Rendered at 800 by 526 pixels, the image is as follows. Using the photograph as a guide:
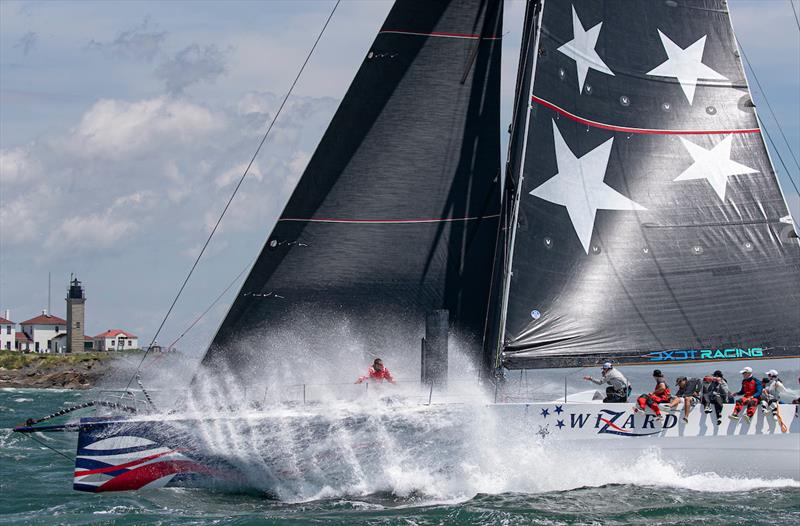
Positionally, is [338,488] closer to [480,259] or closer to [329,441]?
[329,441]

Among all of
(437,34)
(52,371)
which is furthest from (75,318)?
(437,34)

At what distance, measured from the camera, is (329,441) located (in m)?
17.0

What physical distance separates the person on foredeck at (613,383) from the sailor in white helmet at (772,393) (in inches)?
90.5

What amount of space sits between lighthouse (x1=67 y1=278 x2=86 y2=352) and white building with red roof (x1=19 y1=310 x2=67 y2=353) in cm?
1832

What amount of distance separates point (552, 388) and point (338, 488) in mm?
4306

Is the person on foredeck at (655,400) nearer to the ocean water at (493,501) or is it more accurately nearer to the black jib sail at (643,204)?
the ocean water at (493,501)

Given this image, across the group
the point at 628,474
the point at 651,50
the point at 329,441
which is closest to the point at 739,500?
the point at 628,474

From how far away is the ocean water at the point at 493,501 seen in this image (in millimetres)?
15805

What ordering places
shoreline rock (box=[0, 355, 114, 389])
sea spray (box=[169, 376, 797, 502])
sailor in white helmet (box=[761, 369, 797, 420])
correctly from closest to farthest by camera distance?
sea spray (box=[169, 376, 797, 502])
sailor in white helmet (box=[761, 369, 797, 420])
shoreline rock (box=[0, 355, 114, 389])

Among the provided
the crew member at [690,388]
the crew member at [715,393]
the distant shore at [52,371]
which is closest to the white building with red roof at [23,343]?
the distant shore at [52,371]

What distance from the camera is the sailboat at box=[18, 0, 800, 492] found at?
1830 centimetres

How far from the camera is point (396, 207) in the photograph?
19141mm

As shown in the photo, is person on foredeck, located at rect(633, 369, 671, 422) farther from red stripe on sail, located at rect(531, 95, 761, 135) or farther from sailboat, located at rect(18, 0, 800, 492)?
red stripe on sail, located at rect(531, 95, 761, 135)

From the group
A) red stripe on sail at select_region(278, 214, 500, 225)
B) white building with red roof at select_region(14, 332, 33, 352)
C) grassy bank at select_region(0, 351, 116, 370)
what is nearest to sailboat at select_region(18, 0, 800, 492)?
red stripe on sail at select_region(278, 214, 500, 225)
